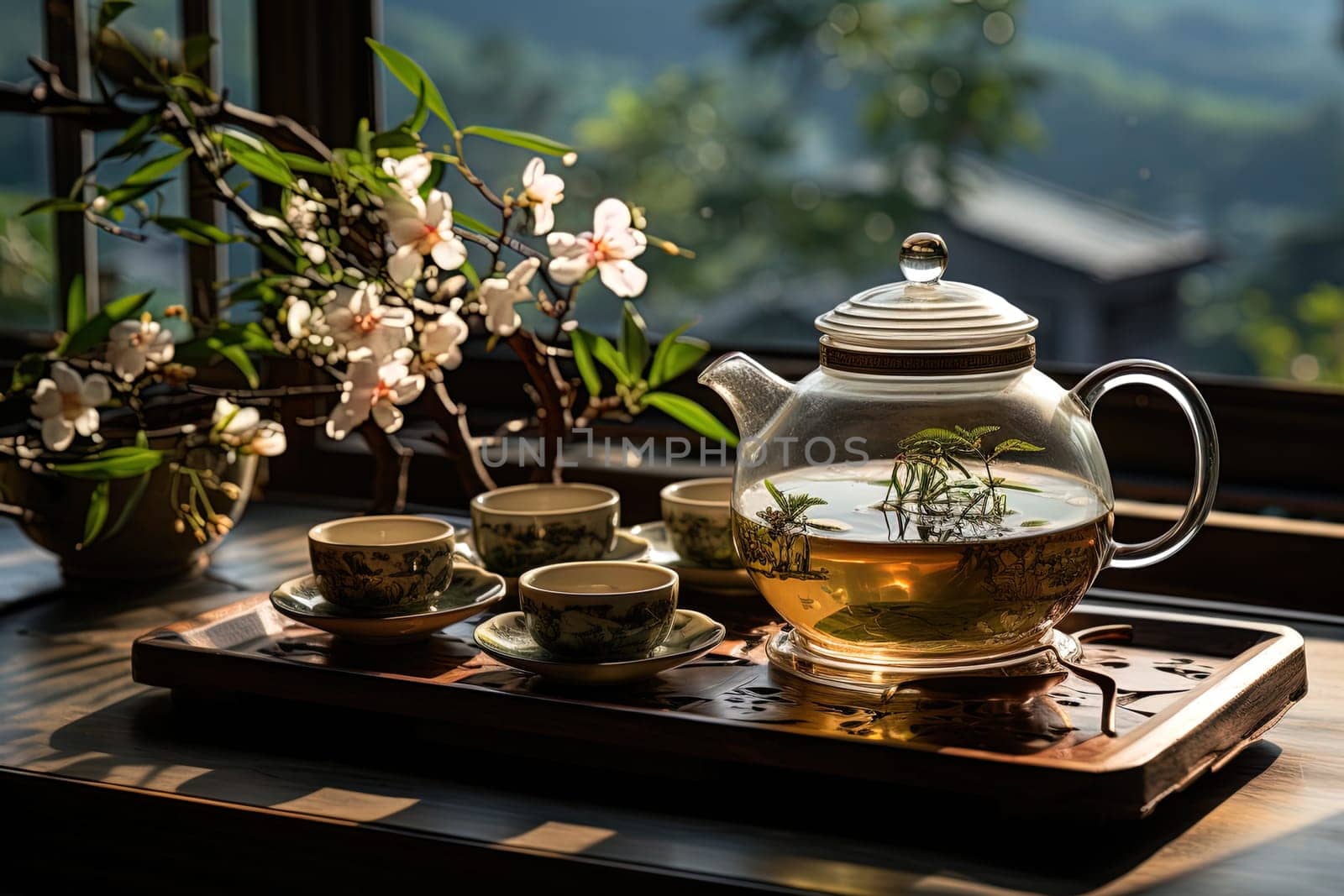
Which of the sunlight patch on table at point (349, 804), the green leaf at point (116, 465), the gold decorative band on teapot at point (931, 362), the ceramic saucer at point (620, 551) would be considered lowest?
the sunlight patch on table at point (349, 804)

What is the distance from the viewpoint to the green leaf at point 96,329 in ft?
3.73

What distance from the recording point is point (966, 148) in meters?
1.45

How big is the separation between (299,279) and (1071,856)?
28.8 inches

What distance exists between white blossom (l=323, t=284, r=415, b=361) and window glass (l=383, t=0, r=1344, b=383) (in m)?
0.59

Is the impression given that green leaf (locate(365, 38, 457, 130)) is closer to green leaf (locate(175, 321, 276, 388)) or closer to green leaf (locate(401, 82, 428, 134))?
green leaf (locate(401, 82, 428, 134))

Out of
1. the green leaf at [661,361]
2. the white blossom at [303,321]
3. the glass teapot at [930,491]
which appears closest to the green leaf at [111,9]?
the white blossom at [303,321]

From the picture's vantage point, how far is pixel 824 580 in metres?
0.81

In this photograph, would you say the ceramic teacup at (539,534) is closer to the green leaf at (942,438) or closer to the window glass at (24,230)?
the green leaf at (942,438)

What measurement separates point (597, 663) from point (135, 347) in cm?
52

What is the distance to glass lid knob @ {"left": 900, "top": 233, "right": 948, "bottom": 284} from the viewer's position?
847 mm

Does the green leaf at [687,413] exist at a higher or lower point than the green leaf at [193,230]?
lower

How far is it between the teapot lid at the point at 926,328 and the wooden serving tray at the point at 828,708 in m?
0.19

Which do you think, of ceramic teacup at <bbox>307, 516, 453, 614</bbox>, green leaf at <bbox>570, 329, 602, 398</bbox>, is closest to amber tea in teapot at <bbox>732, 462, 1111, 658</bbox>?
ceramic teacup at <bbox>307, 516, 453, 614</bbox>

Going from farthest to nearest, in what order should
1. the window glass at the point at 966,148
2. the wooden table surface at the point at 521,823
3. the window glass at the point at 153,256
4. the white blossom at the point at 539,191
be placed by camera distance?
the window glass at the point at 153,256, the window glass at the point at 966,148, the white blossom at the point at 539,191, the wooden table surface at the point at 521,823
